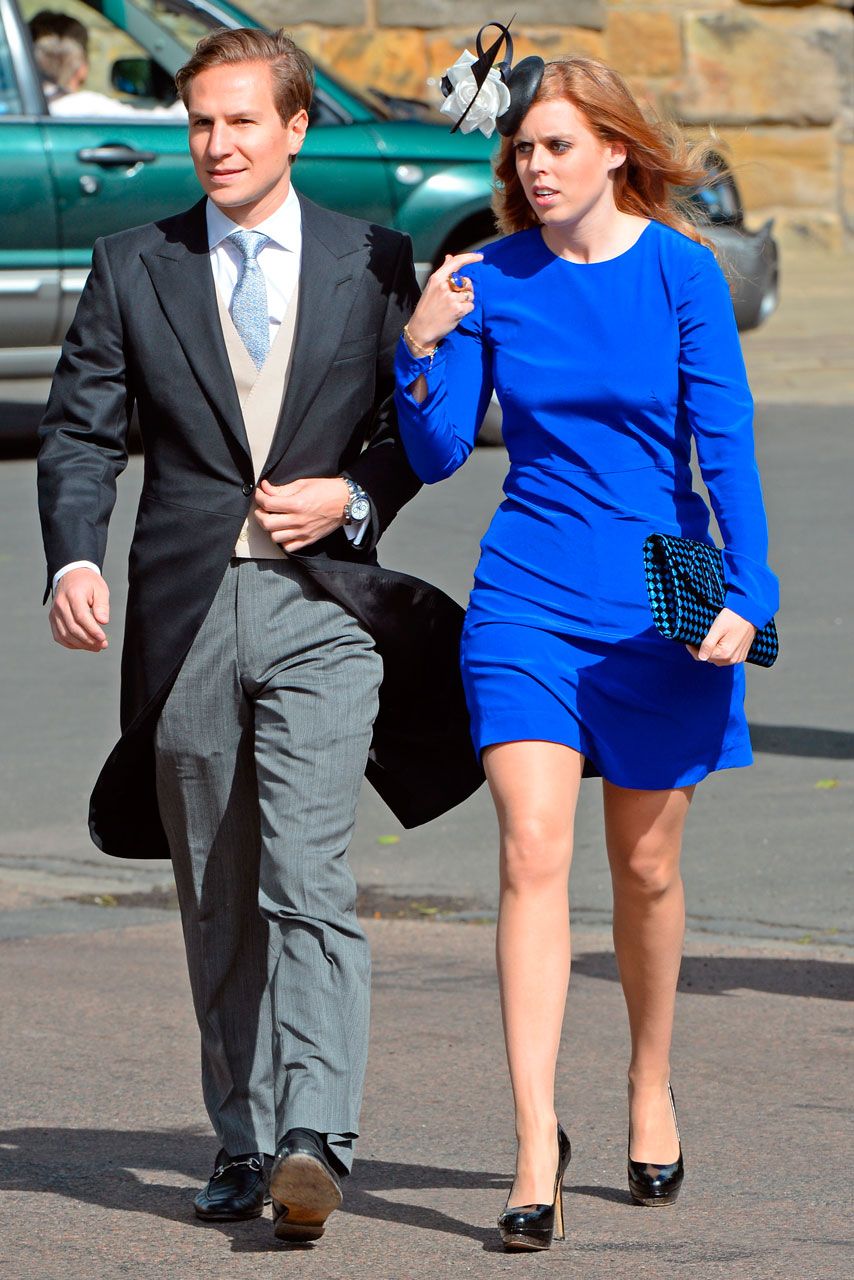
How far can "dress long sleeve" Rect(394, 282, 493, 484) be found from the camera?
3742 millimetres

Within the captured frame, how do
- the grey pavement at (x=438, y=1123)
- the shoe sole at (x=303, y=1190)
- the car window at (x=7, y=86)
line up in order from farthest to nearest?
1. the car window at (x=7, y=86)
2. the grey pavement at (x=438, y=1123)
3. the shoe sole at (x=303, y=1190)

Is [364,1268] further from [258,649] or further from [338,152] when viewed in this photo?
[338,152]

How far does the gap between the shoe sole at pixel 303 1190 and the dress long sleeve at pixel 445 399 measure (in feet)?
3.76

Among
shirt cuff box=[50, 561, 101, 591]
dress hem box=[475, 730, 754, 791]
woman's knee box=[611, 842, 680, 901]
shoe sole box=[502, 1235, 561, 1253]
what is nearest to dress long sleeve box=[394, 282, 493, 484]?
dress hem box=[475, 730, 754, 791]

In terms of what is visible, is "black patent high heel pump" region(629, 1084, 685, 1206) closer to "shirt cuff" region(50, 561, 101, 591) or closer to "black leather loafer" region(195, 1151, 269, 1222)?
"black leather loafer" region(195, 1151, 269, 1222)

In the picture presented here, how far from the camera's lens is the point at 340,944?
366 centimetres

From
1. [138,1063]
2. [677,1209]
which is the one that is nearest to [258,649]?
[677,1209]

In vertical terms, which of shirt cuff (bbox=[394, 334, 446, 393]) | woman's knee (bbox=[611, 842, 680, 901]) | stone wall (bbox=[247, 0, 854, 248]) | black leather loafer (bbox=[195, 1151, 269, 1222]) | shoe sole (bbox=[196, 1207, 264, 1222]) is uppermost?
shirt cuff (bbox=[394, 334, 446, 393])

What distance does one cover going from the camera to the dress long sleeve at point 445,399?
374cm

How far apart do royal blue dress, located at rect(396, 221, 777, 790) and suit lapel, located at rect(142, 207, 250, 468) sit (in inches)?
11.2

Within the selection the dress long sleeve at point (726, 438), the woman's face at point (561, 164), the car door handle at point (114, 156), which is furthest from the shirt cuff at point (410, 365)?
the car door handle at point (114, 156)

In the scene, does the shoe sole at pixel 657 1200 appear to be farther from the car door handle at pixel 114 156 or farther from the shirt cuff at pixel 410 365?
the car door handle at pixel 114 156

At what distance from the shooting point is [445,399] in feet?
12.5

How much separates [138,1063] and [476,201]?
7.83m
